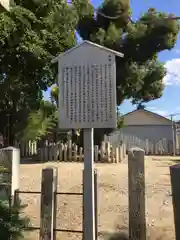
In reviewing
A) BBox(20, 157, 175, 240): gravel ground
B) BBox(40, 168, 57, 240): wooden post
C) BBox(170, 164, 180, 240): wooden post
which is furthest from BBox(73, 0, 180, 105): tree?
BBox(170, 164, 180, 240): wooden post

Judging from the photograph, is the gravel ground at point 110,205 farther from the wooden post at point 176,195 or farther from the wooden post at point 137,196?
the wooden post at point 176,195

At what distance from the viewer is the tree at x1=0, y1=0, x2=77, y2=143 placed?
338 inches

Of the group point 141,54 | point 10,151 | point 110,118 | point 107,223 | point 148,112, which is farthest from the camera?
point 148,112

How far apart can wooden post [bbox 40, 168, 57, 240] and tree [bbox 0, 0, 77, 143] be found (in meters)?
4.63

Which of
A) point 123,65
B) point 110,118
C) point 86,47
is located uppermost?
point 123,65

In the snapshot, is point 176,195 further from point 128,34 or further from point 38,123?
point 128,34

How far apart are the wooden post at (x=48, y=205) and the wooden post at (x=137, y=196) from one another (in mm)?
969

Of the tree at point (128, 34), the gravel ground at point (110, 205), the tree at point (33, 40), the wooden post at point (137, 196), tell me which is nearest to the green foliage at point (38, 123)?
the tree at point (33, 40)

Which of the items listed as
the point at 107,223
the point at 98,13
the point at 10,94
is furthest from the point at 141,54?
the point at 107,223

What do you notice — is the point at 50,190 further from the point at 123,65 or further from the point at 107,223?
the point at 123,65

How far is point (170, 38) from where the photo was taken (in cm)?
1883

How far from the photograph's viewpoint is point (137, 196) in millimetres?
4102

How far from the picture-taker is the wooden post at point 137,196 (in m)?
4.05

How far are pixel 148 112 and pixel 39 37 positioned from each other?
70.0 feet
